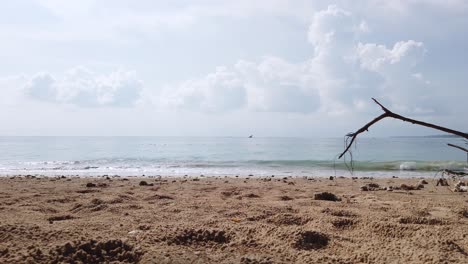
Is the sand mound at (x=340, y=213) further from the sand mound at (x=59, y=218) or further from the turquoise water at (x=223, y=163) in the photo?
the sand mound at (x=59, y=218)

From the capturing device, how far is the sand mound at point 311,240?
11.0 feet

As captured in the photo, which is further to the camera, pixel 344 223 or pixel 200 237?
pixel 344 223

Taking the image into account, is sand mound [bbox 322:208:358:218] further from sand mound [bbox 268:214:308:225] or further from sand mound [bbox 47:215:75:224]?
sand mound [bbox 47:215:75:224]

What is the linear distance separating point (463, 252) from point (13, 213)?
522 centimetres

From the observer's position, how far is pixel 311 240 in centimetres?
347

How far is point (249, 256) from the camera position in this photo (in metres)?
3.01

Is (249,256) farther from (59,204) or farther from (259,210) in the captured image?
(59,204)

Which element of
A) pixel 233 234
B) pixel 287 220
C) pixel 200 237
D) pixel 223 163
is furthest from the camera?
pixel 223 163

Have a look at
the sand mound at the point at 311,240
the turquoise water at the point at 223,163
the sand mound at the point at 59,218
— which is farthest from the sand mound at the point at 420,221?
the sand mound at the point at 59,218

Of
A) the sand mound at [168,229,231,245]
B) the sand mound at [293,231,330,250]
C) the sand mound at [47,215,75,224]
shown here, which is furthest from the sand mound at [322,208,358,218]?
the sand mound at [47,215,75,224]

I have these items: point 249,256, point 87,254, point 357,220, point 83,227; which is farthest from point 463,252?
point 83,227

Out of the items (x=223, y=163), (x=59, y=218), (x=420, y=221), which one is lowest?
(x=59, y=218)

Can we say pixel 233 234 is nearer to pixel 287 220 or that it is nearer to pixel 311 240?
pixel 311 240

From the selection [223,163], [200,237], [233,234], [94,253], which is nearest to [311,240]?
[233,234]
